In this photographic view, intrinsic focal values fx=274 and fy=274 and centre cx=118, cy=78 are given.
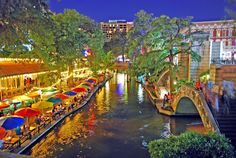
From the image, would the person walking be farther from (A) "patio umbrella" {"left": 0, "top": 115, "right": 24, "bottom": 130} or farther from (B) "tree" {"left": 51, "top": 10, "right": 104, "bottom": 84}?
(B) "tree" {"left": 51, "top": 10, "right": 104, "bottom": 84}

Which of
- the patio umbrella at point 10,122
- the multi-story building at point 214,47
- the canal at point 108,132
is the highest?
the multi-story building at point 214,47

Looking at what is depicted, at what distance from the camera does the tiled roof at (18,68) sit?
105 ft

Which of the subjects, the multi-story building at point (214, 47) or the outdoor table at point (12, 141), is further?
the multi-story building at point (214, 47)

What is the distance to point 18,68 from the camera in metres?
36.0

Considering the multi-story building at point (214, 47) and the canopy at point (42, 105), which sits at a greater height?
the multi-story building at point (214, 47)

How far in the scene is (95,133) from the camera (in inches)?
1059

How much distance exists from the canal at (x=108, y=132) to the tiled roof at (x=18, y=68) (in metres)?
9.02

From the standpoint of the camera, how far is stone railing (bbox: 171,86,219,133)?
17.3m

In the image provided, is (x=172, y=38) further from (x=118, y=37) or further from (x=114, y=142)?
(x=118, y=37)

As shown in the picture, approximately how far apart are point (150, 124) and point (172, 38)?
11.6 m

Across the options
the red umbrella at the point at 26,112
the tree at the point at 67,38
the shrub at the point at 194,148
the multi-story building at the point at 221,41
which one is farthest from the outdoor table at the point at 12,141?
the multi-story building at the point at 221,41

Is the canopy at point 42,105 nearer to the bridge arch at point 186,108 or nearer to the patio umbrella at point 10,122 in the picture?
the patio umbrella at point 10,122

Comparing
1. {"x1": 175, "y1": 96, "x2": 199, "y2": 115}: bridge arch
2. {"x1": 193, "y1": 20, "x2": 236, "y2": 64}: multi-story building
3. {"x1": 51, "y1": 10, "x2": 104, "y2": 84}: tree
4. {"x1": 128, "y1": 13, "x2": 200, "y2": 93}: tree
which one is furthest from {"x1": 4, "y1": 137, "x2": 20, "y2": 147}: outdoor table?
{"x1": 193, "y1": 20, "x2": 236, "y2": 64}: multi-story building

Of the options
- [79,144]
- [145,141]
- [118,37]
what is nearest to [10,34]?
[79,144]
